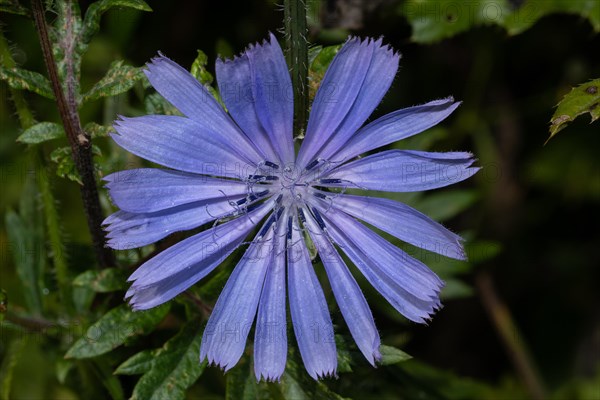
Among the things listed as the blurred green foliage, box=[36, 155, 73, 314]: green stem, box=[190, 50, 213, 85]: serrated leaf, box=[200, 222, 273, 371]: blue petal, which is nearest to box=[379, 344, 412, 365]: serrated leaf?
the blurred green foliage

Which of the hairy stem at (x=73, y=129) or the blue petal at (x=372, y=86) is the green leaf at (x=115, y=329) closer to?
the hairy stem at (x=73, y=129)

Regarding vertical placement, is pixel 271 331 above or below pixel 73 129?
below

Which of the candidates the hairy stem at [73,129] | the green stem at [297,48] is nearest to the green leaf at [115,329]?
the hairy stem at [73,129]

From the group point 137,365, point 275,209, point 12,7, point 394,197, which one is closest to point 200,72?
point 275,209

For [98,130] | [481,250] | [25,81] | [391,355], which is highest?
[25,81]

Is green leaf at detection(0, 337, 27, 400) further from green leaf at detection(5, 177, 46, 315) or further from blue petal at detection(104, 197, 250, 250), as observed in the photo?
blue petal at detection(104, 197, 250, 250)

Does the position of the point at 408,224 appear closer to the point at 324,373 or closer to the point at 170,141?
the point at 324,373

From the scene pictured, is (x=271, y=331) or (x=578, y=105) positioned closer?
(x=271, y=331)
